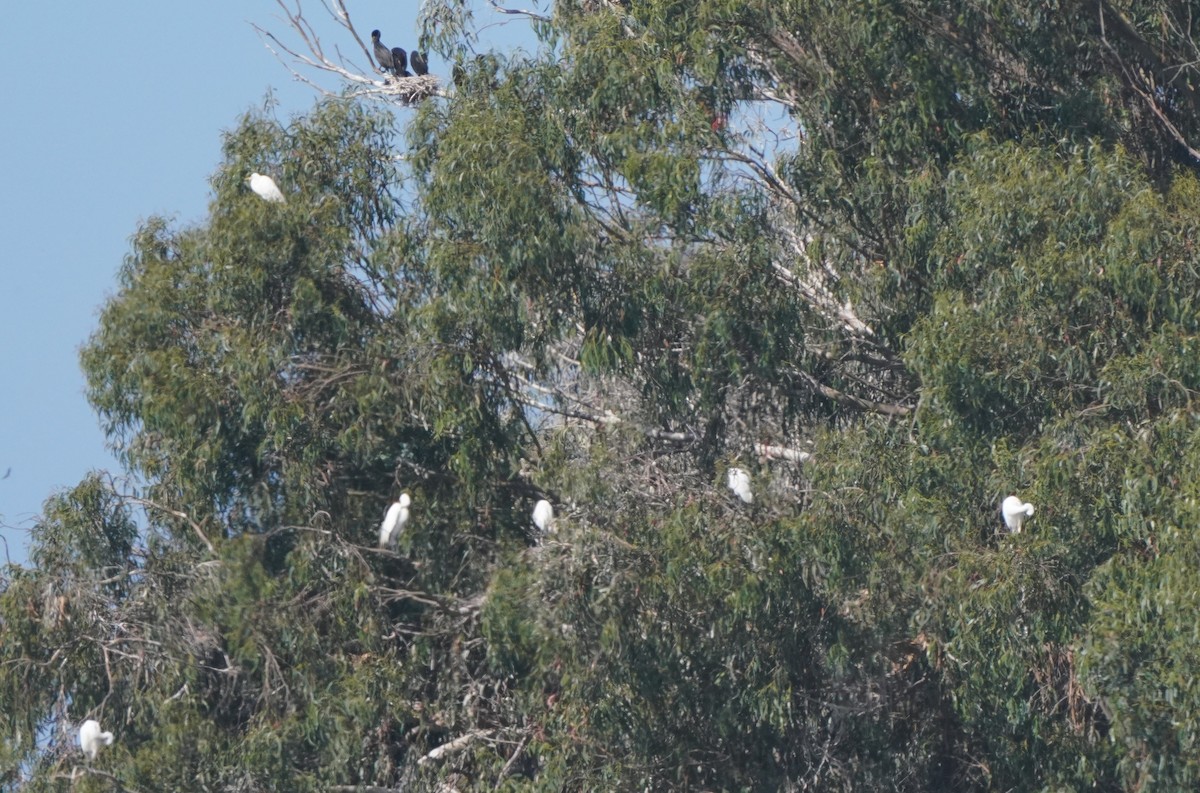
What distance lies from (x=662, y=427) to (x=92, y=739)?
3199 millimetres

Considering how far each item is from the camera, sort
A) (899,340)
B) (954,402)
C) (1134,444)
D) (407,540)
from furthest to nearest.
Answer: (899,340) → (407,540) → (954,402) → (1134,444)

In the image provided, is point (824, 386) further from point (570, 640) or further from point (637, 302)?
point (570, 640)

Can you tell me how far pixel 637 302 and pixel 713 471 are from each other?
99 cm

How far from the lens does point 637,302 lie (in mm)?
8961

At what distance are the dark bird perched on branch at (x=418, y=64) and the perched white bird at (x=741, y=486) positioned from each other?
417 cm

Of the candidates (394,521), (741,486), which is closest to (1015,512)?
(741,486)

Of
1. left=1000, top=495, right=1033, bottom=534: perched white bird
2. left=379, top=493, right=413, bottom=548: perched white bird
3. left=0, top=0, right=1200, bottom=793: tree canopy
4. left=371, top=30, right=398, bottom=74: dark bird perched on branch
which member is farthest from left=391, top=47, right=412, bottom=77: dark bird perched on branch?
left=1000, top=495, right=1033, bottom=534: perched white bird

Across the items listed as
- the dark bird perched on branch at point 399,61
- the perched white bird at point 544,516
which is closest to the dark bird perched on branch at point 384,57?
the dark bird perched on branch at point 399,61

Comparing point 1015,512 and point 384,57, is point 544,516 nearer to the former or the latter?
point 1015,512

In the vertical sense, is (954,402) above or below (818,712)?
above

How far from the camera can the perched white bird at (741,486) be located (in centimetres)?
850

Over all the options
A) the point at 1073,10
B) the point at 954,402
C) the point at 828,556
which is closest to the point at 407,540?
the point at 828,556

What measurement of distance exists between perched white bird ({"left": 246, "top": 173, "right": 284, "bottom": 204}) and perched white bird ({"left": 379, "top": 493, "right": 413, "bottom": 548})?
Result: 5.19 ft

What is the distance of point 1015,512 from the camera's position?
7.79 meters
